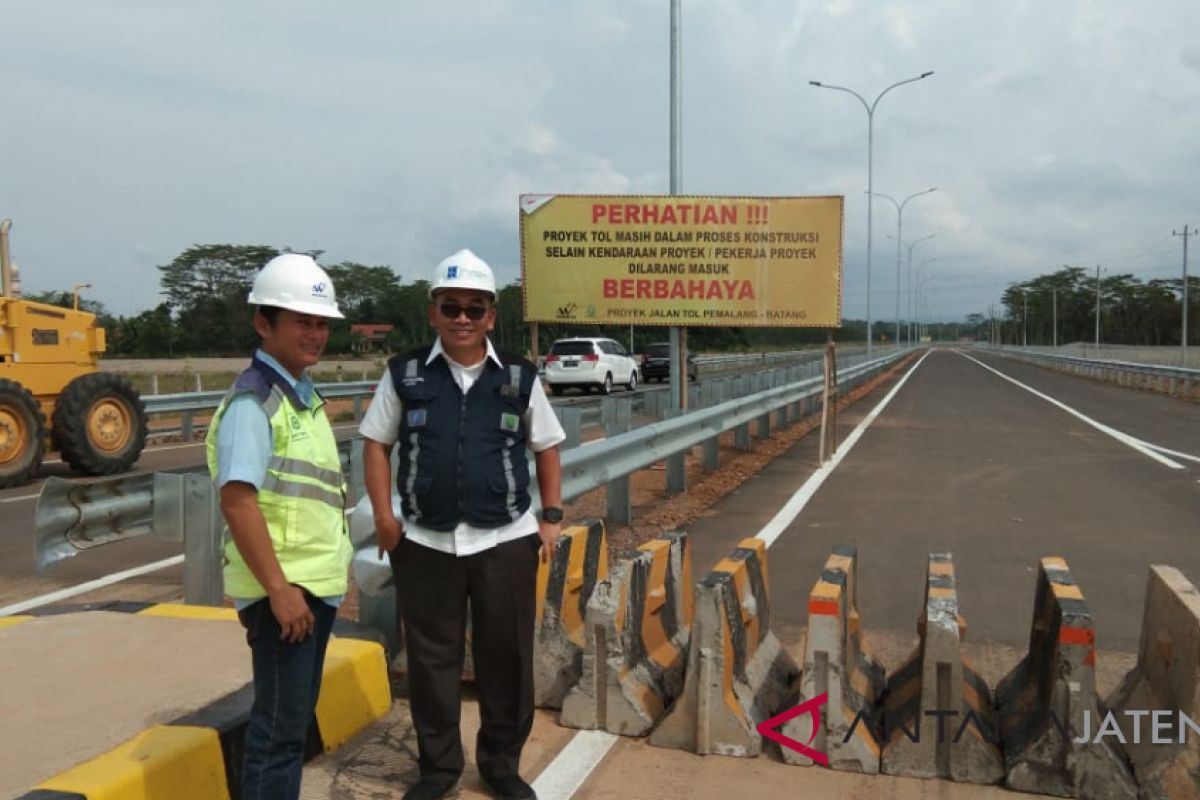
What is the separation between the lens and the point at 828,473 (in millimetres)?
12023

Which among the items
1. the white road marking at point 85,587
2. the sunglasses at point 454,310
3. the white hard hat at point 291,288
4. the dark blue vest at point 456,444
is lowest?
the white road marking at point 85,587

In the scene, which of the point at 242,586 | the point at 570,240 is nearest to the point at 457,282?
the point at 242,586

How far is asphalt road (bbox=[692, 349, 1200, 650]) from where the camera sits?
6266 mm

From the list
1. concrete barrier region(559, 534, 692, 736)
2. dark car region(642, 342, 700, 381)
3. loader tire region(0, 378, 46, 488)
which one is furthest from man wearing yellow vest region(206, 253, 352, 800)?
dark car region(642, 342, 700, 381)

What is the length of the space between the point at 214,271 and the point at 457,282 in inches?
3329

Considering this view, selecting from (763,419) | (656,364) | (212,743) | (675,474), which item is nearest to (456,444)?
(212,743)

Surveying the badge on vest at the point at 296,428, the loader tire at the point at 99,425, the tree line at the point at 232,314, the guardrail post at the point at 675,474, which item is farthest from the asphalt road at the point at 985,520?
the tree line at the point at 232,314

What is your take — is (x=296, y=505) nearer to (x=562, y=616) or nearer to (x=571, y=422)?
(x=562, y=616)

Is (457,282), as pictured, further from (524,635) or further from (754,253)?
(754,253)

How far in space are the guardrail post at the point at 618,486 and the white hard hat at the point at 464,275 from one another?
17.2 ft

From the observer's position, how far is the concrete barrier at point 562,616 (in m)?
4.40

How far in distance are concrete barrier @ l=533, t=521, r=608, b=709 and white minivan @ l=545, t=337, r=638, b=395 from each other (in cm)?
2506

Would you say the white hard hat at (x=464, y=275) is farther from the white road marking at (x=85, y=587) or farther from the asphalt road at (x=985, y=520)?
the white road marking at (x=85, y=587)

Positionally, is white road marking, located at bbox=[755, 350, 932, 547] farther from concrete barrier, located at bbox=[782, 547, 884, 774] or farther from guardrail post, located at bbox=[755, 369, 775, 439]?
concrete barrier, located at bbox=[782, 547, 884, 774]
